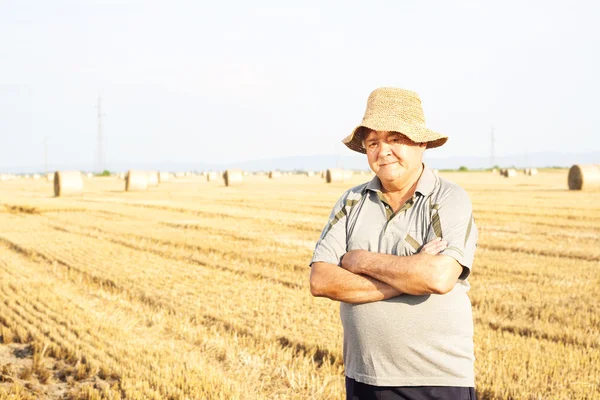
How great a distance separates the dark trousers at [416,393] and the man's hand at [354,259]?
48 cm

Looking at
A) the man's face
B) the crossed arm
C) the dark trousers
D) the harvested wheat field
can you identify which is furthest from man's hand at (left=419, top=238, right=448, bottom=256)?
the harvested wheat field

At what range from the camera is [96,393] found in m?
5.27

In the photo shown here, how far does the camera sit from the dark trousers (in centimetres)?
279

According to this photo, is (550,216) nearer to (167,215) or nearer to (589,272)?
(589,272)

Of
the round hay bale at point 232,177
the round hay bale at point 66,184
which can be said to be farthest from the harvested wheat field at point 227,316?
the round hay bale at point 232,177

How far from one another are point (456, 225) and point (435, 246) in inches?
5.2

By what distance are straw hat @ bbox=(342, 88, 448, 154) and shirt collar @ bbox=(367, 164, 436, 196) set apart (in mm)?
148

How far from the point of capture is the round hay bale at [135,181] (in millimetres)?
36406

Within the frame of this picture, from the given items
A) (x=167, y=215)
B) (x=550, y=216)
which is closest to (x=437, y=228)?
(x=550, y=216)

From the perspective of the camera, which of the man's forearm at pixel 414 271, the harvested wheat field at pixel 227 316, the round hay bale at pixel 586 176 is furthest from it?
the round hay bale at pixel 586 176

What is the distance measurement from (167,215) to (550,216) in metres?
10.7

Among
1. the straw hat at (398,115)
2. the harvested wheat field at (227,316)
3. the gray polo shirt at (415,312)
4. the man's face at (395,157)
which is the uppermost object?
the straw hat at (398,115)

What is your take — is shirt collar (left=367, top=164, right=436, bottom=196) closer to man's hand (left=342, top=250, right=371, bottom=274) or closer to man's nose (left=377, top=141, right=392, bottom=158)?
man's nose (left=377, top=141, right=392, bottom=158)

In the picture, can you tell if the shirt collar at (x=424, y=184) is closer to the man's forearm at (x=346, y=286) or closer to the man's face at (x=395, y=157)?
the man's face at (x=395, y=157)
